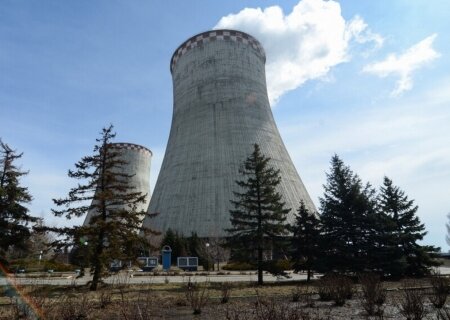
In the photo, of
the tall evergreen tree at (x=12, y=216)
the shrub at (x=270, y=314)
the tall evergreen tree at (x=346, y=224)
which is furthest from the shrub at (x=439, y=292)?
A: the tall evergreen tree at (x=12, y=216)

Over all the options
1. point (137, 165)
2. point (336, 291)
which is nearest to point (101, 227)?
point (336, 291)

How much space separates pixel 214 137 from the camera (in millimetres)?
22484

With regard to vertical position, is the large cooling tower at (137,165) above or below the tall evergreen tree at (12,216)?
above

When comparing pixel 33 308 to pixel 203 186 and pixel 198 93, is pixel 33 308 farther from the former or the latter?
pixel 198 93

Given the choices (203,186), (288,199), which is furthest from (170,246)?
(288,199)

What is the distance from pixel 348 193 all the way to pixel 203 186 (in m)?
9.83

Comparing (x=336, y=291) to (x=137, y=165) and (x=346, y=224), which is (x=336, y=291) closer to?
(x=346, y=224)

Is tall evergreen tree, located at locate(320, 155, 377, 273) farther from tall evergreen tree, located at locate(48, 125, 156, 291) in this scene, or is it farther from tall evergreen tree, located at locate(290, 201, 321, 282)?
tall evergreen tree, located at locate(48, 125, 156, 291)

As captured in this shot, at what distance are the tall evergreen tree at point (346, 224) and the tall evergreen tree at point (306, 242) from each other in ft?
0.97

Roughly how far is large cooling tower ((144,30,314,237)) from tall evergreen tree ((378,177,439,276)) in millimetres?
6500

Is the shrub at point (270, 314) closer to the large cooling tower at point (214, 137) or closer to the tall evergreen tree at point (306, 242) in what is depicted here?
the tall evergreen tree at point (306, 242)

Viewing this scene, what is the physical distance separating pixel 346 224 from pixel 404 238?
102 inches

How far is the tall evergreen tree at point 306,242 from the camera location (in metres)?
13.2

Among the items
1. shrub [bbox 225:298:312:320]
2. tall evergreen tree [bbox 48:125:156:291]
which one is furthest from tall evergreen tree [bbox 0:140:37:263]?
shrub [bbox 225:298:312:320]
